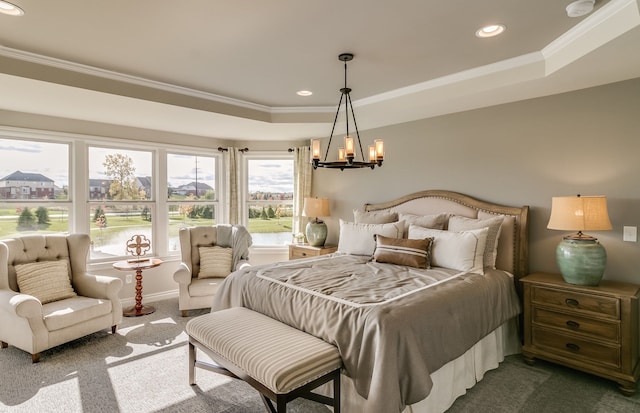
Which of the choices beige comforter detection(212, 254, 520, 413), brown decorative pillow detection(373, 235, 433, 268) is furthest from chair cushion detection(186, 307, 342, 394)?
brown decorative pillow detection(373, 235, 433, 268)

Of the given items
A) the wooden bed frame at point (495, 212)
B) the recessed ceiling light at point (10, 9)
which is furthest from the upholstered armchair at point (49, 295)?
the wooden bed frame at point (495, 212)

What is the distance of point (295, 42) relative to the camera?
2.69 metres

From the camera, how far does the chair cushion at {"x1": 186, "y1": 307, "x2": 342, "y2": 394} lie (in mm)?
1902

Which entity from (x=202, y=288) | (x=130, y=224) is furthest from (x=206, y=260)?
(x=130, y=224)

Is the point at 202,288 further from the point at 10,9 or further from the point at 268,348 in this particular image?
the point at 10,9

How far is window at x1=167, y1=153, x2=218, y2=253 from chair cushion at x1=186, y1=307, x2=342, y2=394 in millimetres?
3161

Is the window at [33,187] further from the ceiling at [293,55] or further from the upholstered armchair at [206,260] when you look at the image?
the upholstered armchair at [206,260]

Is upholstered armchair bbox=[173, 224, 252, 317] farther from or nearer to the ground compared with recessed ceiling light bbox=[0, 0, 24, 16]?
nearer to the ground

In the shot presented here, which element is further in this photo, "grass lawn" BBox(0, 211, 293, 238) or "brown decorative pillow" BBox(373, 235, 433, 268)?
"grass lawn" BBox(0, 211, 293, 238)

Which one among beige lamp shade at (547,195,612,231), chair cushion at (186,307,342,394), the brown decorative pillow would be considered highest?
beige lamp shade at (547,195,612,231)

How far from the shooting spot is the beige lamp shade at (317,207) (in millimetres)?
5070

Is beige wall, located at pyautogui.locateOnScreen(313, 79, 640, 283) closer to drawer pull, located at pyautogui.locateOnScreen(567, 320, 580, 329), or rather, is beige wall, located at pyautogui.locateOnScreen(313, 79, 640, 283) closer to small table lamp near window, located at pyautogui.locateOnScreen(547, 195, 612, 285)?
small table lamp near window, located at pyautogui.locateOnScreen(547, 195, 612, 285)

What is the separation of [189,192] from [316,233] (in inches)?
86.0

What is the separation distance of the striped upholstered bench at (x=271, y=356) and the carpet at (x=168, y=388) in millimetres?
311
